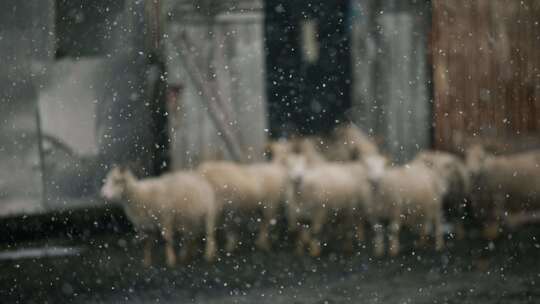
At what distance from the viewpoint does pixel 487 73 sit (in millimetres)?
1083

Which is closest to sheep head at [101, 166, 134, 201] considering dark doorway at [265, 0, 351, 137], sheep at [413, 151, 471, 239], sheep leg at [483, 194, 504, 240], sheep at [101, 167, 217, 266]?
sheep at [101, 167, 217, 266]

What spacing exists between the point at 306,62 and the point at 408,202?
0.27 metres

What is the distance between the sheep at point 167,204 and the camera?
3.38 ft

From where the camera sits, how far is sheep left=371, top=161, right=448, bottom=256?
3.54 ft

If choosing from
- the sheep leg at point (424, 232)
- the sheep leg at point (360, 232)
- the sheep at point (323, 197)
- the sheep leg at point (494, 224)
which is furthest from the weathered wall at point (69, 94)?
the sheep leg at point (494, 224)

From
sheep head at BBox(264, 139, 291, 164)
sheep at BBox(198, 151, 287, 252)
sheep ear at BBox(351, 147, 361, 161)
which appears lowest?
sheep at BBox(198, 151, 287, 252)

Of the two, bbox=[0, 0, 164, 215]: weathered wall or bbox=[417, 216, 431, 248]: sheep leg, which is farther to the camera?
bbox=[417, 216, 431, 248]: sheep leg

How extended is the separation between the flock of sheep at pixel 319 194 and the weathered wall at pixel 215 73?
1.4 inches

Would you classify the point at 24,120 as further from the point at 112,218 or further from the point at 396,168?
the point at 396,168

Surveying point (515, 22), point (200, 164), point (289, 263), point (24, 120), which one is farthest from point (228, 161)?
point (515, 22)

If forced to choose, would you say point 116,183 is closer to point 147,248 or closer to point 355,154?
point 147,248

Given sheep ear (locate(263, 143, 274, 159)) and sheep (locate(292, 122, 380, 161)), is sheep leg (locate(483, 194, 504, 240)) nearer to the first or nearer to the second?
sheep (locate(292, 122, 380, 161))

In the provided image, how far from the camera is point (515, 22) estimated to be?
3.58ft

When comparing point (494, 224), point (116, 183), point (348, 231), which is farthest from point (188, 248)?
point (494, 224)
